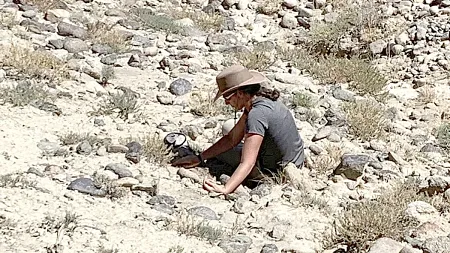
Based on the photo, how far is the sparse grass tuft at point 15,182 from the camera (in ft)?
13.9

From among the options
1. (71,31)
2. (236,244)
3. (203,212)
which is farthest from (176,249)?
(71,31)

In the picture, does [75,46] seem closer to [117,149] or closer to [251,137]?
[117,149]

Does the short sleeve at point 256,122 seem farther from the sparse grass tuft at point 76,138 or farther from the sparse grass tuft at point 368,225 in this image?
the sparse grass tuft at point 76,138

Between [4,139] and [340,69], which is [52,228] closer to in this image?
[4,139]

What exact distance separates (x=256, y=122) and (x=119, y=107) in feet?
5.27

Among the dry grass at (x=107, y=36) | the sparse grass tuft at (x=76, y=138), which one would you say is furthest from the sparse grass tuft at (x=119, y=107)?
the dry grass at (x=107, y=36)

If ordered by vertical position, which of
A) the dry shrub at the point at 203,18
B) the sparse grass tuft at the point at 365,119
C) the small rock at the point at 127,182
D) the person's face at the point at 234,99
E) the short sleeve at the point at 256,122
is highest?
the person's face at the point at 234,99

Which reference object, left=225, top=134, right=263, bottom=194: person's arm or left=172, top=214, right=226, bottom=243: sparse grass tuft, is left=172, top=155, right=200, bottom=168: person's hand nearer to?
left=225, top=134, right=263, bottom=194: person's arm

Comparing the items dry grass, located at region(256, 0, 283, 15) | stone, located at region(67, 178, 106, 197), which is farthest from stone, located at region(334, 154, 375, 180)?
dry grass, located at region(256, 0, 283, 15)

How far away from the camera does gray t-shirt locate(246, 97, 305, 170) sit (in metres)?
4.87

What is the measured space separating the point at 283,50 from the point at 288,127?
3.28m

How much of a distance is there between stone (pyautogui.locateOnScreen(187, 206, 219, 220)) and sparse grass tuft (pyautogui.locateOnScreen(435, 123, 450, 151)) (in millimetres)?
2409

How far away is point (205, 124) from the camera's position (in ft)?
19.9

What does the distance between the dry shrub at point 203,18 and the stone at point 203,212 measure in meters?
4.70
